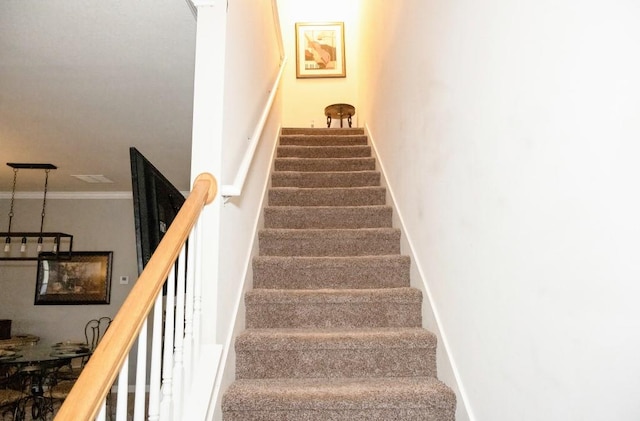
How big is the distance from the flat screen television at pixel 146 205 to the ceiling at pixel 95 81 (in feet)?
2.83

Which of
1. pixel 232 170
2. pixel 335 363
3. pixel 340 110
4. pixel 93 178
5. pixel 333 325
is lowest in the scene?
pixel 335 363

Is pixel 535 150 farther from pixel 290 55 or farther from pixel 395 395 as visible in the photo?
pixel 290 55

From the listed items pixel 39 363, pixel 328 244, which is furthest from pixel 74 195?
pixel 328 244

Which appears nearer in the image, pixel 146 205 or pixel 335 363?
pixel 146 205

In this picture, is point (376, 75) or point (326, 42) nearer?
point (376, 75)

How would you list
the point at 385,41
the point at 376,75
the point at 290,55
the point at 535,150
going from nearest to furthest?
the point at 535,150 → the point at 385,41 → the point at 376,75 → the point at 290,55

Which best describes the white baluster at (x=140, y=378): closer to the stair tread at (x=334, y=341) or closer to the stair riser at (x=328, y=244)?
the stair tread at (x=334, y=341)

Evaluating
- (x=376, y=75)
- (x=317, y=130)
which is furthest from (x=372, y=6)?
(x=317, y=130)

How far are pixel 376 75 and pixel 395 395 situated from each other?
2.96 metres

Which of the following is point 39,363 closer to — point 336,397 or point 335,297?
point 335,297

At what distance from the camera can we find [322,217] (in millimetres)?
2727

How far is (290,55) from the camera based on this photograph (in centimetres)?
569

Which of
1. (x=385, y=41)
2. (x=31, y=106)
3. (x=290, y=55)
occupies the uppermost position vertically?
(x=290, y=55)

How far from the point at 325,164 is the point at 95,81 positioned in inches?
74.4
